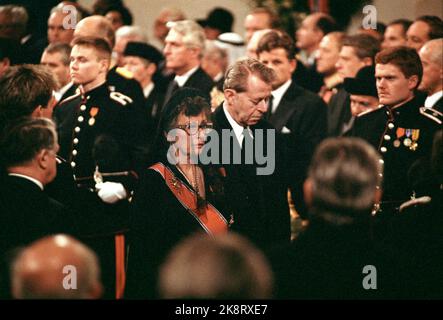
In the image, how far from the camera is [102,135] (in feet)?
18.5

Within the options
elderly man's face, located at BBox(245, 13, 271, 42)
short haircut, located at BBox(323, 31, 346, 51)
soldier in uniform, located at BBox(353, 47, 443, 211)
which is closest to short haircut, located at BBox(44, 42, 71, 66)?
elderly man's face, located at BBox(245, 13, 271, 42)

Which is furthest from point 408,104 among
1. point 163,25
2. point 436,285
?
point 163,25

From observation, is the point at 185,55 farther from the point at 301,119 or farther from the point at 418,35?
the point at 418,35

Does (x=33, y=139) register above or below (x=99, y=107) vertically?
above

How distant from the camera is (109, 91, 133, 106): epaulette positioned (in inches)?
226

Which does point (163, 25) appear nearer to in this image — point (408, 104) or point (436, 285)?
point (408, 104)

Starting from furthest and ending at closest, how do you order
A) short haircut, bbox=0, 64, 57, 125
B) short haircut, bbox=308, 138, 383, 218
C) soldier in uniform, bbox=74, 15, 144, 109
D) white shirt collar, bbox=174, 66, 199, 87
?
white shirt collar, bbox=174, 66, 199, 87, soldier in uniform, bbox=74, 15, 144, 109, short haircut, bbox=0, 64, 57, 125, short haircut, bbox=308, 138, 383, 218

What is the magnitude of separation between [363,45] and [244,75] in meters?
2.03

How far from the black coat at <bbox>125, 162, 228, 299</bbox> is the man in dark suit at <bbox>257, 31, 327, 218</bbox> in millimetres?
1912

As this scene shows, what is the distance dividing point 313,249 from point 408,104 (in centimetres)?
255

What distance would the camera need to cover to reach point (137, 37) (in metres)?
8.25

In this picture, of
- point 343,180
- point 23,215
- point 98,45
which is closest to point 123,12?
point 98,45

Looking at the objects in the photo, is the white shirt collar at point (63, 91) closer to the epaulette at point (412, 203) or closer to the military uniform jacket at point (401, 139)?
the military uniform jacket at point (401, 139)

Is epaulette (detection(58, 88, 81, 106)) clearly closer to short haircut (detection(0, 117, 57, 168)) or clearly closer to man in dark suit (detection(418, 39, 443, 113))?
short haircut (detection(0, 117, 57, 168))
